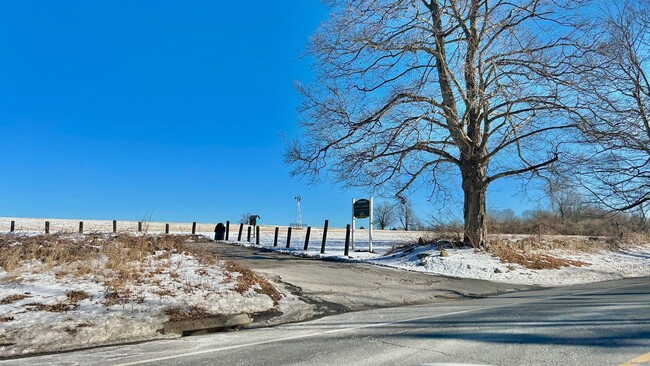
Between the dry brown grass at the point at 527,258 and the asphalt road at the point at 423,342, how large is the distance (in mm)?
9483

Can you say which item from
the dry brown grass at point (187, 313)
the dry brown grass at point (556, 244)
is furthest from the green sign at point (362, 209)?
the dry brown grass at point (187, 313)

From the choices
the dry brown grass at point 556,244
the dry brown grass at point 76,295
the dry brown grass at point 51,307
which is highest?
the dry brown grass at point 556,244

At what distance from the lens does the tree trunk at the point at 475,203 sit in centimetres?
1858

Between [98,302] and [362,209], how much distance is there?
15.3 metres

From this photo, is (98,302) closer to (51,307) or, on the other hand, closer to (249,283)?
(51,307)

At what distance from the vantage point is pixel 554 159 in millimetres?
17266

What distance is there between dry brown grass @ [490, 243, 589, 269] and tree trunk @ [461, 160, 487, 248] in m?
0.73

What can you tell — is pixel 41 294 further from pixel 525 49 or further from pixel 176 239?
pixel 525 49

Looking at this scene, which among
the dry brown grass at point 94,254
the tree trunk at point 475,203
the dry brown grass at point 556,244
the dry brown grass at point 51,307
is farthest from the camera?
the dry brown grass at point 556,244

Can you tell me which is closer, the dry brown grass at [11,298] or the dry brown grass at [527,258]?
the dry brown grass at [11,298]

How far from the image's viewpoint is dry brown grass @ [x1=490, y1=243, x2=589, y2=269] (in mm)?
17641

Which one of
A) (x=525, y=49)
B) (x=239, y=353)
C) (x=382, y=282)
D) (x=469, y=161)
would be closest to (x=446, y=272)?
(x=382, y=282)

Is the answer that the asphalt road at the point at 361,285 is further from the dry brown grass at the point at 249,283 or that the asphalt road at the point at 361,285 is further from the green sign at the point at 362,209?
the green sign at the point at 362,209

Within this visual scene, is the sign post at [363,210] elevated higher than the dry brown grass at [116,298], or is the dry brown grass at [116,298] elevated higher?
the sign post at [363,210]
